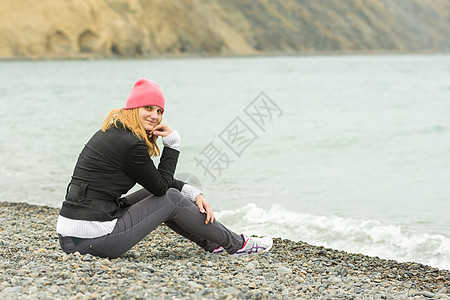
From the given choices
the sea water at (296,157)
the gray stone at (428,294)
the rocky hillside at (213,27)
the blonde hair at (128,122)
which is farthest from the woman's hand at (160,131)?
the rocky hillside at (213,27)

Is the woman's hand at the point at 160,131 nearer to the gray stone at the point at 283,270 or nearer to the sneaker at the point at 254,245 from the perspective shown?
the sneaker at the point at 254,245

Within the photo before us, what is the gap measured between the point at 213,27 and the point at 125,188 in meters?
80.0

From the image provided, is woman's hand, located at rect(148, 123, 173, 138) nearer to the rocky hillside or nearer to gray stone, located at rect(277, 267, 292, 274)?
gray stone, located at rect(277, 267, 292, 274)

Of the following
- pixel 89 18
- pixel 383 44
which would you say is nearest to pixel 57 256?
pixel 89 18

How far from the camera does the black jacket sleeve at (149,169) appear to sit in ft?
15.4

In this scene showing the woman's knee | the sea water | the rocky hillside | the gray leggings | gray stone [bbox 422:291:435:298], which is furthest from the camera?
the rocky hillside

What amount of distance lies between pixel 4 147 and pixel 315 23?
93752mm

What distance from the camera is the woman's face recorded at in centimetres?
486

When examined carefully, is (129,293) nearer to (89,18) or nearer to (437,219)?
(437,219)

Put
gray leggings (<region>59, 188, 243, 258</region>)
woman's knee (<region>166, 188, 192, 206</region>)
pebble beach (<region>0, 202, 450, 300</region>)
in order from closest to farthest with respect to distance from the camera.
Answer: pebble beach (<region>0, 202, 450, 300</region>) → gray leggings (<region>59, 188, 243, 258</region>) → woman's knee (<region>166, 188, 192, 206</region>)

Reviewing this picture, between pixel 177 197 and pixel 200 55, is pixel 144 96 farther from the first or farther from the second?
pixel 200 55

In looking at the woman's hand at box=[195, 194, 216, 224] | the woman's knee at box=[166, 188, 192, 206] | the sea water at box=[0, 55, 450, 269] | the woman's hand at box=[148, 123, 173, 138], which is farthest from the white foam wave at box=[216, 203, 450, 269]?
the woman's hand at box=[148, 123, 173, 138]

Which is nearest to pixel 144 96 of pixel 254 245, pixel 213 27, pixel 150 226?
pixel 150 226

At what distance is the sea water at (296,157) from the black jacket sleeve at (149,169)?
309 centimetres
